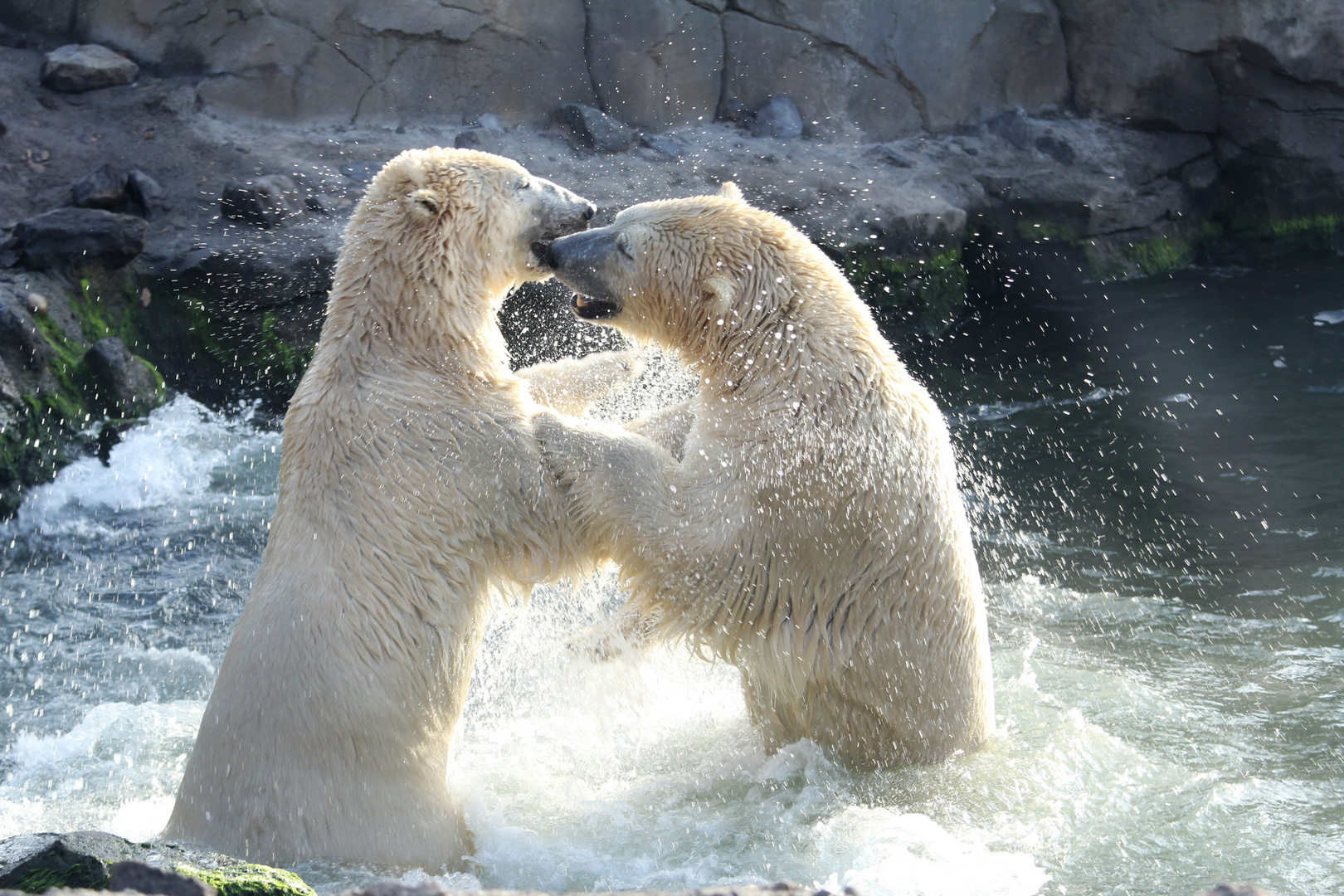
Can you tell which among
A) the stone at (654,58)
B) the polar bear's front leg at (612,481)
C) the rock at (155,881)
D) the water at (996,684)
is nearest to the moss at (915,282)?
the water at (996,684)

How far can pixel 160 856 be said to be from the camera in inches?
91.4

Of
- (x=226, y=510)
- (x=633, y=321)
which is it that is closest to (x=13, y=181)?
(x=226, y=510)

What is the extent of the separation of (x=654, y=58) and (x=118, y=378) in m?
5.57

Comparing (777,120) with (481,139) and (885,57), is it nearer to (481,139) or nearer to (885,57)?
(885,57)

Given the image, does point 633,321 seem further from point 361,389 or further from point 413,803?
point 413,803

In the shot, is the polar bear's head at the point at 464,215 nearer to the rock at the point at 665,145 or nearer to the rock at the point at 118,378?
the rock at the point at 118,378

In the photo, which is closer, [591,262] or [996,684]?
[591,262]

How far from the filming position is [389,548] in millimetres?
3240

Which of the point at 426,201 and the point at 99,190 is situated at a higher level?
the point at 99,190

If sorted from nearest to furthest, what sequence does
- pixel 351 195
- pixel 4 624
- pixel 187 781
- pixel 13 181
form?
pixel 187 781 → pixel 4 624 → pixel 13 181 → pixel 351 195

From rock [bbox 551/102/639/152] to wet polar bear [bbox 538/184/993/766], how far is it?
20.6ft

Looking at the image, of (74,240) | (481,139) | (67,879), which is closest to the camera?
(67,879)

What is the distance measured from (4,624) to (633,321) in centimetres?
349

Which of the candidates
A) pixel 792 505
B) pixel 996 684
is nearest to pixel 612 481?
pixel 792 505
